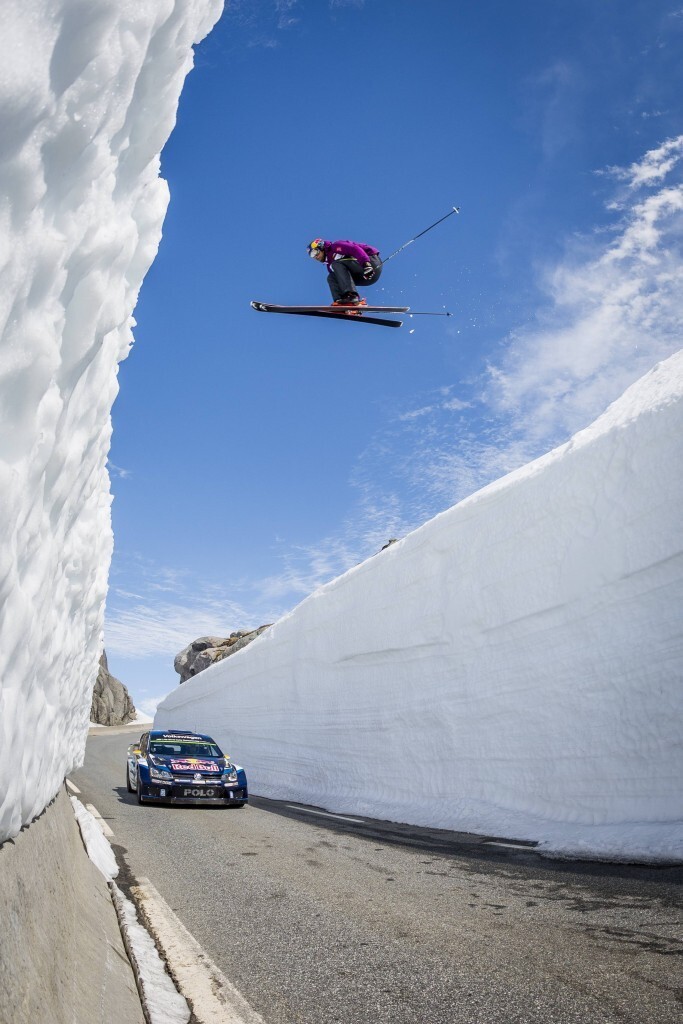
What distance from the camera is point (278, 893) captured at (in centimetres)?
542

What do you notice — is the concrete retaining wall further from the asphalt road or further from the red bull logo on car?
the red bull logo on car

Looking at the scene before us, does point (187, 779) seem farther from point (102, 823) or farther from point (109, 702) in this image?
point (109, 702)

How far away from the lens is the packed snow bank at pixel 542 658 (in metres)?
8.02

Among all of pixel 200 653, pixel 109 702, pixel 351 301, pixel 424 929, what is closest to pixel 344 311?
pixel 351 301

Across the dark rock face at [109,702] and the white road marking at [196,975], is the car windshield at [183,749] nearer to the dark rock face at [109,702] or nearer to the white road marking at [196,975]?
the white road marking at [196,975]

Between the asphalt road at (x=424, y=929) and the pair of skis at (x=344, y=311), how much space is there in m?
9.74

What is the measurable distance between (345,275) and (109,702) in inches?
2506

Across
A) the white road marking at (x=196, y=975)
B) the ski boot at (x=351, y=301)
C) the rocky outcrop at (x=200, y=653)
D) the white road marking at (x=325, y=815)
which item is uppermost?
the ski boot at (x=351, y=301)

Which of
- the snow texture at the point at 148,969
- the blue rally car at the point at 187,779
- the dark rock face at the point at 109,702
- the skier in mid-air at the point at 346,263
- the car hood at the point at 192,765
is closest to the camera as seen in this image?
the snow texture at the point at 148,969

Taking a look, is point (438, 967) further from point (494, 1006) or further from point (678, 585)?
point (678, 585)

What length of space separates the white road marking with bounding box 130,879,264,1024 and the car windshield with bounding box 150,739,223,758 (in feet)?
25.8

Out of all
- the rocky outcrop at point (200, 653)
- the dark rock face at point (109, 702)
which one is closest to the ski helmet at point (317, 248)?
the rocky outcrop at point (200, 653)

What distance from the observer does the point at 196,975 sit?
3.54m

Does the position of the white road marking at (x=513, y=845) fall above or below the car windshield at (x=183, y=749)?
below
